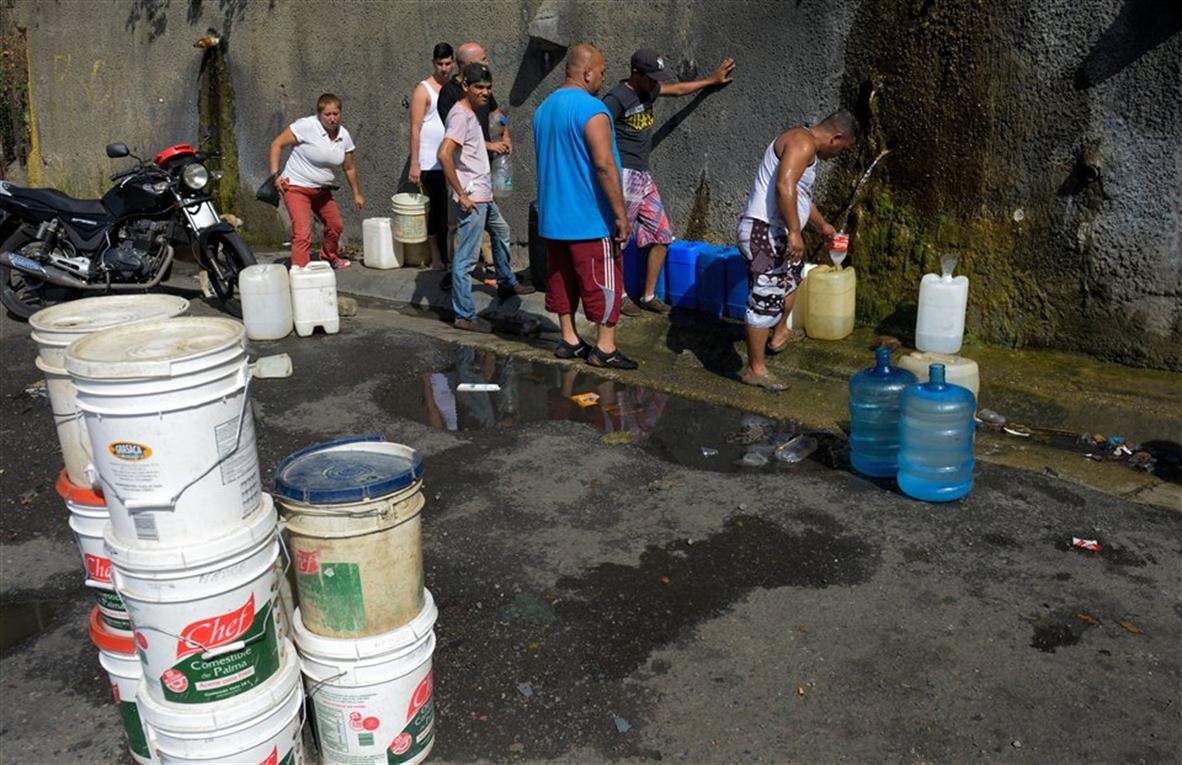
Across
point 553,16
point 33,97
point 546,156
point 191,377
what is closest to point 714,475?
point 546,156

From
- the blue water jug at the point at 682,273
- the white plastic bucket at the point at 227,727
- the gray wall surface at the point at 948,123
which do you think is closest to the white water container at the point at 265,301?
the gray wall surface at the point at 948,123

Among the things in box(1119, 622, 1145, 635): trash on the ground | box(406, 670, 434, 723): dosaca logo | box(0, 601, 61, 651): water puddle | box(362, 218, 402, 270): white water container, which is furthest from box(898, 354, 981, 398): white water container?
box(362, 218, 402, 270): white water container

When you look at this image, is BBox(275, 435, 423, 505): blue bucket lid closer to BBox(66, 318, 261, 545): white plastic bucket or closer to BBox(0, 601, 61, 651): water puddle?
BBox(66, 318, 261, 545): white plastic bucket

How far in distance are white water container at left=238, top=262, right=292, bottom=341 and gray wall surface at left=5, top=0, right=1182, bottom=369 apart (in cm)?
271

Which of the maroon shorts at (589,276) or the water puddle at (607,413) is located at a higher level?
the maroon shorts at (589,276)

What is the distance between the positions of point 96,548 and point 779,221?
4.51 m

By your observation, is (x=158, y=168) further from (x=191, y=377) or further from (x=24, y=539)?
(x=191, y=377)

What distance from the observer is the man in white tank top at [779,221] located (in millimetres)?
6203

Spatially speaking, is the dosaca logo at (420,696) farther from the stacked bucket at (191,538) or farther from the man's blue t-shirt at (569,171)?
the man's blue t-shirt at (569,171)

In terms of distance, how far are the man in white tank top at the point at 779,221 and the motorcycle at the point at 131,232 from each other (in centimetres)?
443

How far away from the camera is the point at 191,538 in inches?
111

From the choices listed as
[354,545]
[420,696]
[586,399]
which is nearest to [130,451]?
[354,545]

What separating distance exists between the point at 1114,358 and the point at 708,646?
4.10 m

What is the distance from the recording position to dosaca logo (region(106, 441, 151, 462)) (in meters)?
2.73
